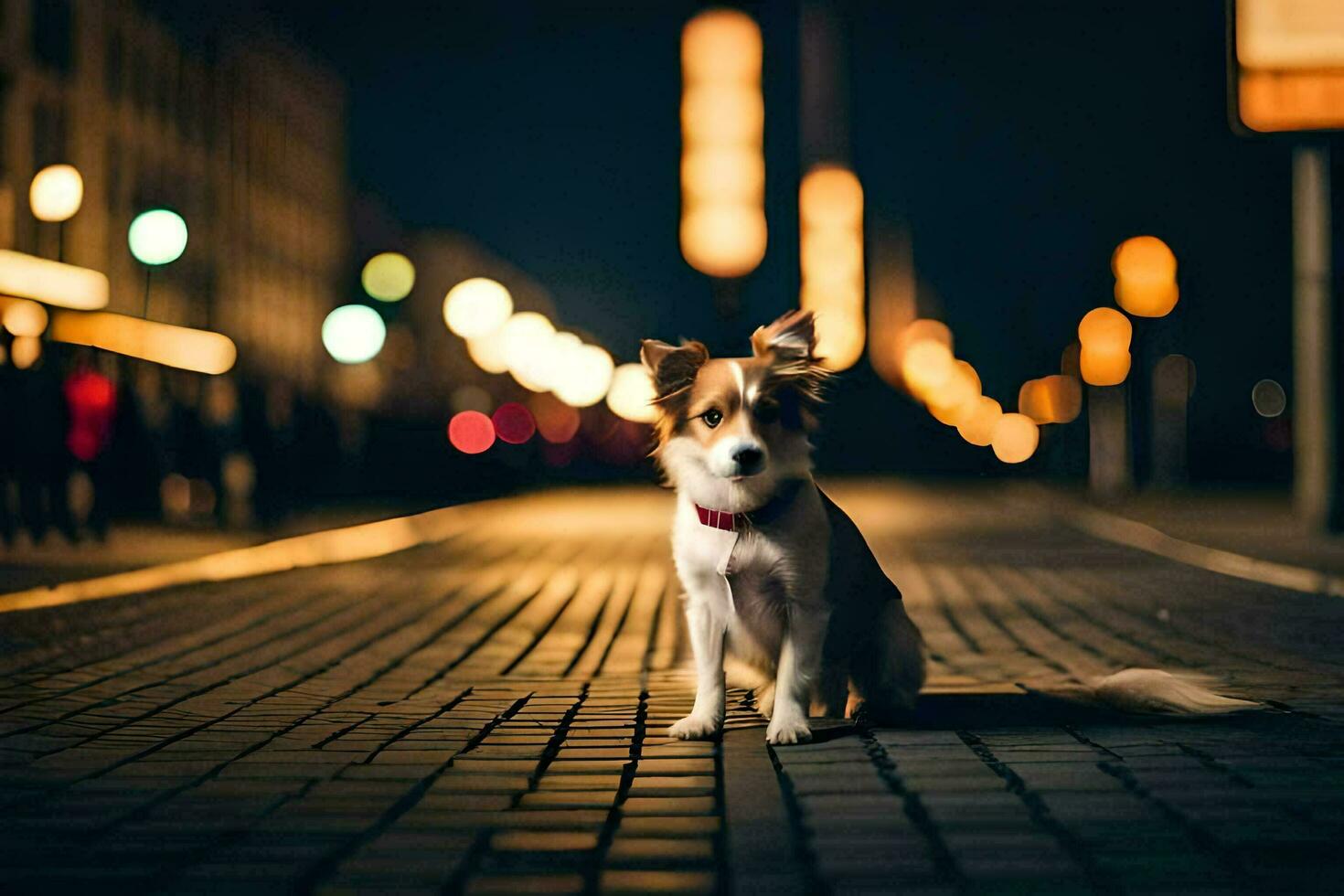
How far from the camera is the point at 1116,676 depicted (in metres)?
7.43

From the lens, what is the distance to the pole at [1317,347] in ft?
72.5

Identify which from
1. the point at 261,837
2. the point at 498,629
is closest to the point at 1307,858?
the point at 261,837

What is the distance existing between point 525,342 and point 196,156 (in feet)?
34.3

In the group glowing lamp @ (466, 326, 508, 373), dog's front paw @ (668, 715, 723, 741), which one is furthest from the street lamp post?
glowing lamp @ (466, 326, 508, 373)

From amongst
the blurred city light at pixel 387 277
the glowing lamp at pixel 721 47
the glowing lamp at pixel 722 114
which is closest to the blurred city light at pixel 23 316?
the blurred city light at pixel 387 277

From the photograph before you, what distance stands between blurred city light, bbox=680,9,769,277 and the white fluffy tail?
44.1 meters

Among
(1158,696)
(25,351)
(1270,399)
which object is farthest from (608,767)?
(1270,399)

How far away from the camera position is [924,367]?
125000 millimetres

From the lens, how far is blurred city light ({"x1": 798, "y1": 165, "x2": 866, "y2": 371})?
76438mm

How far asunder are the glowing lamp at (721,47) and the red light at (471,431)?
1190cm

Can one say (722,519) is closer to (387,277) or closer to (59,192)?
(59,192)

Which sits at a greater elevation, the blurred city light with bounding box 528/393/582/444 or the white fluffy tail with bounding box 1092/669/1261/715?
the blurred city light with bounding box 528/393/582/444

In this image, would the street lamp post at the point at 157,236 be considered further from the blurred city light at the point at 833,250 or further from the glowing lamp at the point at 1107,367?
the blurred city light at the point at 833,250

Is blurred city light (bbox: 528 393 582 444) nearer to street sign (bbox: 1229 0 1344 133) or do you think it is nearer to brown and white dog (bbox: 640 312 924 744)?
street sign (bbox: 1229 0 1344 133)
